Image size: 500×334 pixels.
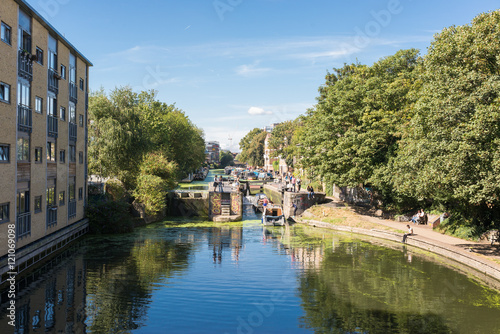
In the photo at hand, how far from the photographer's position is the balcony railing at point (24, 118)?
2306 centimetres

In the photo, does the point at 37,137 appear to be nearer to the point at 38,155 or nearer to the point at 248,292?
the point at 38,155

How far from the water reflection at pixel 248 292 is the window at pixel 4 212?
3.54 metres

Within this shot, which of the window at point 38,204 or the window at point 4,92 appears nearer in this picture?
the window at point 4,92

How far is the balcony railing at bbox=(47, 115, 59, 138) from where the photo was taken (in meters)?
27.8

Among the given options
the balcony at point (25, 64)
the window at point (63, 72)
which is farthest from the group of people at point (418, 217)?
the balcony at point (25, 64)

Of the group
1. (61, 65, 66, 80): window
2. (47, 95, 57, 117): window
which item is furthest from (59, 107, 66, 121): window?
(61, 65, 66, 80): window

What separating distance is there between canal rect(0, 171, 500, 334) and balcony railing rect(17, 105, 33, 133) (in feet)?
28.2

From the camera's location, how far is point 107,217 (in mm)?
36938

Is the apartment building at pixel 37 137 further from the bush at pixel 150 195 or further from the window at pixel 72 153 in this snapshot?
the bush at pixel 150 195

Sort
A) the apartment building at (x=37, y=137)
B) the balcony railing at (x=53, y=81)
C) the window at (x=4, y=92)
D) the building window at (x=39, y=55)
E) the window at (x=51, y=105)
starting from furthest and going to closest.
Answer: the balcony railing at (x=53, y=81), the window at (x=51, y=105), the building window at (x=39, y=55), the apartment building at (x=37, y=137), the window at (x=4, y=92)

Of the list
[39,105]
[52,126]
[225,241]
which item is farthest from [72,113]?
[225,241]

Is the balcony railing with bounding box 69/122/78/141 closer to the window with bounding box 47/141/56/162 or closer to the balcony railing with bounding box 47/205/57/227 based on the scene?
the window with bounding box 47/141/56/162

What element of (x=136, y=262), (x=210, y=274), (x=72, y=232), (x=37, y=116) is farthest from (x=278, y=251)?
(x=37, y=116)

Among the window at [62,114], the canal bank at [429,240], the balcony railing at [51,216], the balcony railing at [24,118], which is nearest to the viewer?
the balcony railing at [24,118]
